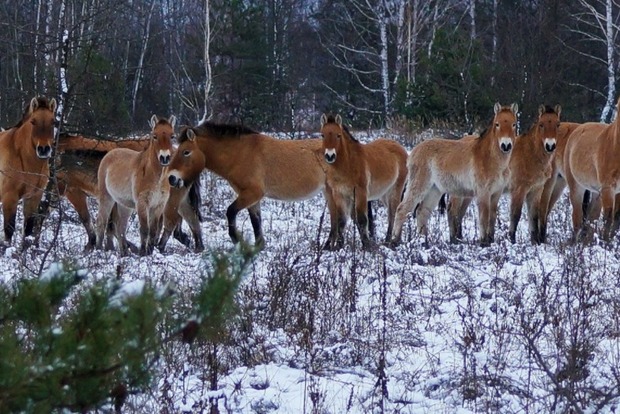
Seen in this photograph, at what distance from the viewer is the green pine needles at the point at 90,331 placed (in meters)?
3.36

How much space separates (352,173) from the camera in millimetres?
14180

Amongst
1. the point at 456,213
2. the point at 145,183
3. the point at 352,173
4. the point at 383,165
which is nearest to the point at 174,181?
the point at 145,183

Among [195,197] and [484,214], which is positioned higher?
[195,197]

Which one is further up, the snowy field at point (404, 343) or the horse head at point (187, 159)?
the horse head at point (187, 159)

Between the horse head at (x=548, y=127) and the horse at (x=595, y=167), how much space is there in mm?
587

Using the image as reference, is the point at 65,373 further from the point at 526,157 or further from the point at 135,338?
the point at 526,157

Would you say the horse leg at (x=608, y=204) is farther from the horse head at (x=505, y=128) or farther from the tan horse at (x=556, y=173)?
the horse head at (x=505, y=128)

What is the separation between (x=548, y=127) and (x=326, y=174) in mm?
3266

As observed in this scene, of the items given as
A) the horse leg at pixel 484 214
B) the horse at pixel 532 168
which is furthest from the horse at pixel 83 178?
the horse leg at pixel 484 214

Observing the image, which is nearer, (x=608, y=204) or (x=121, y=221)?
(x=608, y=204)

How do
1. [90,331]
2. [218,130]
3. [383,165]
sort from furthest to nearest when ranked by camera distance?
[383,165], [218,130], [90,331]

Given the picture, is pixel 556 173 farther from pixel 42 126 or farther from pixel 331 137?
pixel 42 126

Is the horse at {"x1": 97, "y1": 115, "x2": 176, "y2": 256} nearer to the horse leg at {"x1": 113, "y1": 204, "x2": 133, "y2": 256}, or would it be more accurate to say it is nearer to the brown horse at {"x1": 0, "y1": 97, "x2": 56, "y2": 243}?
the horse leg at {"x1": 113, "y1": 204, "x2": 133, "y2": 256}

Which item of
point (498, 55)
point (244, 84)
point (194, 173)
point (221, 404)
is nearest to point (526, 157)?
point (194, 173)
